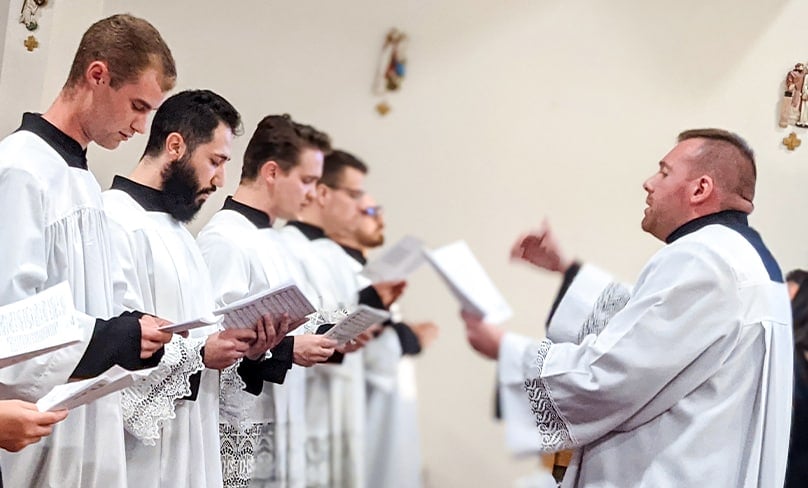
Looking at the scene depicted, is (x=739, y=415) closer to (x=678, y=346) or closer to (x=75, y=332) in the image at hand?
(x=678, y=346)

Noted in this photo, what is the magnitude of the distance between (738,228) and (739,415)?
551 millimetres

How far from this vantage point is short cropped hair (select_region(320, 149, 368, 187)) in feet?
11.7

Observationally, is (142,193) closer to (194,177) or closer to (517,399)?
(194,177)

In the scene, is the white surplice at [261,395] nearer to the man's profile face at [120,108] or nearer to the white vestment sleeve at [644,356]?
the man's profile face at [120,108]

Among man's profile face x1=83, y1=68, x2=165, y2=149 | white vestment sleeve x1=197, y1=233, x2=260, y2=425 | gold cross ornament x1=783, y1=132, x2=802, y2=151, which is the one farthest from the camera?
gold cross ornament x1=783, y1=132, x2=802, y2=151

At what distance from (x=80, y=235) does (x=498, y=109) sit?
1.85 metres

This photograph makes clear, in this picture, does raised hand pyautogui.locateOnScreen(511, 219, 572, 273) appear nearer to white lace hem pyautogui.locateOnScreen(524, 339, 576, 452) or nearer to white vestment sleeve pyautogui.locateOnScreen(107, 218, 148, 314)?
white lace hem pyautogui.locateOnScreen(524, 339, 576, 452)

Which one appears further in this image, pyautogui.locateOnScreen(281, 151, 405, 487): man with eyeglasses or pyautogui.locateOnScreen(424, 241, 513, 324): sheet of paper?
pyautogui.locateOnScreen(281, 151, 405, 487): man with eyeglasses

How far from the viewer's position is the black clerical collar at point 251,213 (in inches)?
124

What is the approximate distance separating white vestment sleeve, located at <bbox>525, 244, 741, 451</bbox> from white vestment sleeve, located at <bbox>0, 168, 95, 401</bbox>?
1.23m

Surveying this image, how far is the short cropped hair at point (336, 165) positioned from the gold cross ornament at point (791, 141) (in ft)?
5.86

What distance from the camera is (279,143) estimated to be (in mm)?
3324

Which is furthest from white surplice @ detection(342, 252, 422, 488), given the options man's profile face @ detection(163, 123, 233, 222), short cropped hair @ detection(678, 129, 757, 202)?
short cropped hair @ detection(678, 129, 757, 202)

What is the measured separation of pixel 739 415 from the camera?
2908 mm
